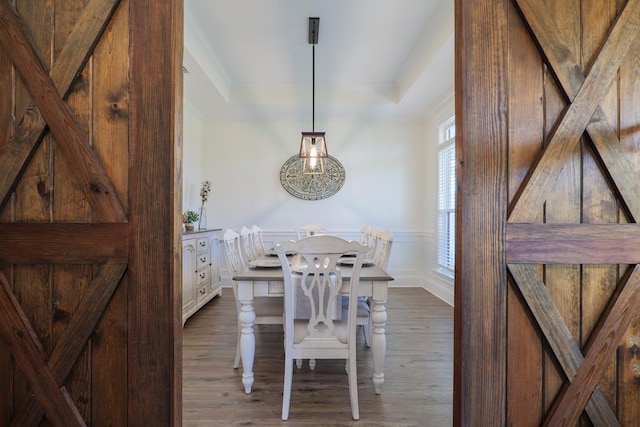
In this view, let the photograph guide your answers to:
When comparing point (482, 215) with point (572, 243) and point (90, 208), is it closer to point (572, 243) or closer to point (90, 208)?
point (572, 243)

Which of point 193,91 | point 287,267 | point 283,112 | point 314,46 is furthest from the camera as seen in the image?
point 283,112

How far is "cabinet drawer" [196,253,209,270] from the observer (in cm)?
361

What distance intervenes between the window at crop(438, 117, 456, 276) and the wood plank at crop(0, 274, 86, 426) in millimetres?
3881

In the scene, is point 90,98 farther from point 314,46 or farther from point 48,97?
point 314,46

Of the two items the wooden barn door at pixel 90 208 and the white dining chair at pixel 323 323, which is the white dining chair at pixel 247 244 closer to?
the white dining chair at pixel 323 323

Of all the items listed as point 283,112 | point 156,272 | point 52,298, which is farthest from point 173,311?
point 283,112

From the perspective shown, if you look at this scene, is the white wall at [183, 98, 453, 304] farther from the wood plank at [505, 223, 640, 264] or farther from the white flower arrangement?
the wood plank at [505, 223, 640, 264]

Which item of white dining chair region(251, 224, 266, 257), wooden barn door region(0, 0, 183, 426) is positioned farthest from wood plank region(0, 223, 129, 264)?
white dining chair region(251, 224, 266, 257)

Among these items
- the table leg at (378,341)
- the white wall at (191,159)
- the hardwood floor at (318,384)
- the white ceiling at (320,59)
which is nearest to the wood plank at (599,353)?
the hardwood floor at (318,384)

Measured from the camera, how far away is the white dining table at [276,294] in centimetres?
200

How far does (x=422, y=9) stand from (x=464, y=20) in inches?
78.4

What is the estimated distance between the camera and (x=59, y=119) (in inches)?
44.2

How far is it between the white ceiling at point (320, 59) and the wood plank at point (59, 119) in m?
1.94

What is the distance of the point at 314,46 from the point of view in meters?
3.38
